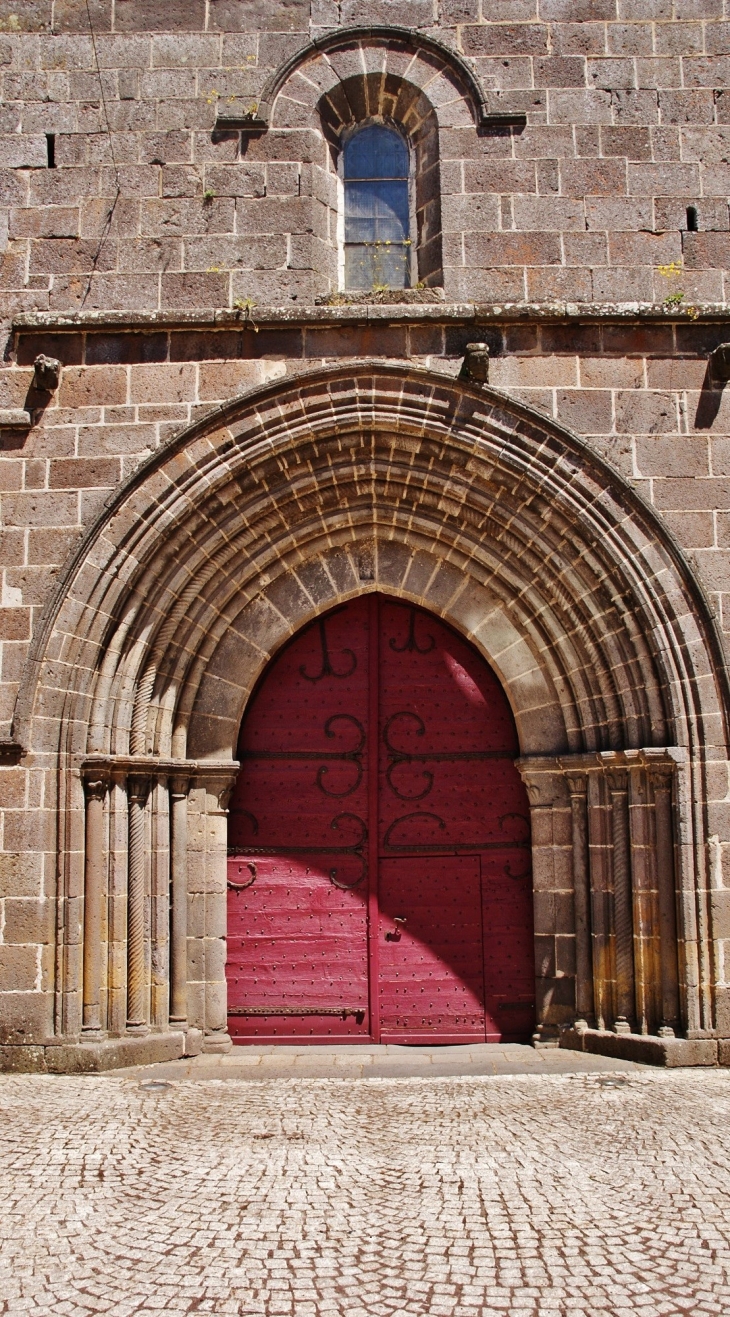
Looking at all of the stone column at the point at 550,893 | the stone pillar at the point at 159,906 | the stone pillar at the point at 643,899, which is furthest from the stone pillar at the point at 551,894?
the stone pillar at the point at 159,906

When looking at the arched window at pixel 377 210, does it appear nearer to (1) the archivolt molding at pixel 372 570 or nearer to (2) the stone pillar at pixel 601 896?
(1) the archivolt molding at pixel 372 570

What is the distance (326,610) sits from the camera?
6.81m

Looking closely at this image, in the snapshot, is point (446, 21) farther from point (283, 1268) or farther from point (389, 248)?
point (283, 1268)

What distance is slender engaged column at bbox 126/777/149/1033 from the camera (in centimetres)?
606

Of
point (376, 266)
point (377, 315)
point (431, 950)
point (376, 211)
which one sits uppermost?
point (376, 211)

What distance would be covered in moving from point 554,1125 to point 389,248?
211 inches

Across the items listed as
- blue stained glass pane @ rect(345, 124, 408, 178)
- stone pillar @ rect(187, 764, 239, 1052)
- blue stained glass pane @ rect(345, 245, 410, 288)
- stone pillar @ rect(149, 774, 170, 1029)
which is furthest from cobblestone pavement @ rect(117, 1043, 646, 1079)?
blue stained glass pane @ rect(345, 124, 408, 178)

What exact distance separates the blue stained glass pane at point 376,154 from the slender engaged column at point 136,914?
4.29m

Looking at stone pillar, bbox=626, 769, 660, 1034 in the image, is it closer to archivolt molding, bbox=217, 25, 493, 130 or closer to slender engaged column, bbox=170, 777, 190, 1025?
slender engaged column, bbox=170, 777, 190, 1025

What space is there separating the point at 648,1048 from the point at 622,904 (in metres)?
0.80

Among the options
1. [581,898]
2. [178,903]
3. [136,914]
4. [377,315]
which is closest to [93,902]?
[136,914]

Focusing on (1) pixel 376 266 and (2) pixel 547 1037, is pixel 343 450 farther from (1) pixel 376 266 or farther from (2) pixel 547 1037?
(2) pixel 547 1037

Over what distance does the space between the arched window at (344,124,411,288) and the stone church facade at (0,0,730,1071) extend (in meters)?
0.12

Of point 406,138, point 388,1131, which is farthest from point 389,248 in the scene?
point 388,1131
